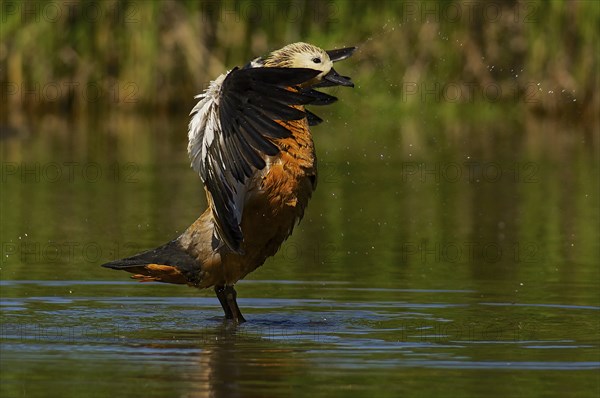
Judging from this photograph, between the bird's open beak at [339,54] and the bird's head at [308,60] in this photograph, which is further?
the bird's open beak at [339,54]

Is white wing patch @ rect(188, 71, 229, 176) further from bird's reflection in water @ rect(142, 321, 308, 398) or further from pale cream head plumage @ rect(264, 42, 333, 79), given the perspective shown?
bird's reflection in water @ rect(142, 321, 308, 398)

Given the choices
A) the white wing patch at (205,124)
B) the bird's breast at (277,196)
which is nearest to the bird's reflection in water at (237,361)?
the bird's breast at (277,196)

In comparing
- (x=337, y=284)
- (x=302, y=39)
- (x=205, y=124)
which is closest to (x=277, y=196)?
(x=205, y=124)

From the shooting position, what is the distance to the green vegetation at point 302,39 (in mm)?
20344

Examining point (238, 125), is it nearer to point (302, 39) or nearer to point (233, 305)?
point (233, 305)

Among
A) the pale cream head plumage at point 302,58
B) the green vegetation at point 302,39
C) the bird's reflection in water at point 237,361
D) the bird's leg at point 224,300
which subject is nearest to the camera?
the bird's reflection in water at point 237,361

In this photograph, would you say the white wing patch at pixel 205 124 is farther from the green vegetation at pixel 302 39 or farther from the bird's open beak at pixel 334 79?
the green vegetation at pixel 302 39

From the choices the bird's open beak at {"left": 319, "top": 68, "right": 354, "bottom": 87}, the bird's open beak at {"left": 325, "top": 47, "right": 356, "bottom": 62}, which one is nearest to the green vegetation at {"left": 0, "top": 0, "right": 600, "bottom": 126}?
the bird's open beak at {"left": 325, "top": 47, "right": 356, "bottom": 62}

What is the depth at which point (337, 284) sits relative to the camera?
9.66m

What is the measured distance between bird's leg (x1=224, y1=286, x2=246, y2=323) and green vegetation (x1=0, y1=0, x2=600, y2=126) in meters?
11.7

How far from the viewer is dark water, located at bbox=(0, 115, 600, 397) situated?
6.38 meters

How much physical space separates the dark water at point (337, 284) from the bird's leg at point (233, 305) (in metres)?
0.10

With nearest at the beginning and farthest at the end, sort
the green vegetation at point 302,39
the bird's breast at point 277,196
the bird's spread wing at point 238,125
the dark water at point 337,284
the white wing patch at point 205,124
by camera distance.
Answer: the dark water at point 337,284 → the bird's spread wing at point 238,125 → the white wing patch at point 205,124 → the bird's breast at point 277,196 → the green vegetation at point 302,39

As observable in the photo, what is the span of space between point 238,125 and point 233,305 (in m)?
1.22
